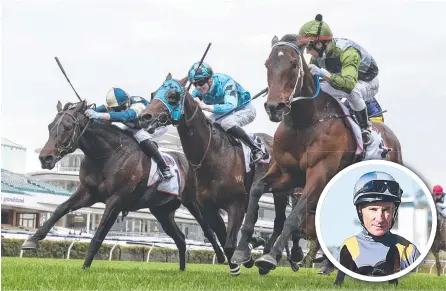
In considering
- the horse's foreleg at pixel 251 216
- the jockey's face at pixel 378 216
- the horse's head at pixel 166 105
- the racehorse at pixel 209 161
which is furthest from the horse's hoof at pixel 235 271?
the jockey's face at pixel 378 216

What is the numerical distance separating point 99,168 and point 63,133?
0.49 meters

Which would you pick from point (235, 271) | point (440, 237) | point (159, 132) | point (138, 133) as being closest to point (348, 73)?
point (440, 237)

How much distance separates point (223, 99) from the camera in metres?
6.46

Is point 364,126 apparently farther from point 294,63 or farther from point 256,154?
point 256,154

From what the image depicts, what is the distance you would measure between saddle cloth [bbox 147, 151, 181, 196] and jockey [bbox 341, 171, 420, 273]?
3572 millimetres

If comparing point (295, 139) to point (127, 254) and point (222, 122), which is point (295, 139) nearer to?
point (222, 122)

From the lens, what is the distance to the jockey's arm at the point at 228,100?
6.23 m

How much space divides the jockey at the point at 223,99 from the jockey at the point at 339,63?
3.80ft

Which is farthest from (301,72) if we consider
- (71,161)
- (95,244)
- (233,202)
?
(71,161)

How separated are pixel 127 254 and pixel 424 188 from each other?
10335 millimetres

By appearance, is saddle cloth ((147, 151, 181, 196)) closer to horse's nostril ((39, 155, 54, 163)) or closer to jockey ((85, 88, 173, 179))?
jockey ((85, 88, 173, 179))

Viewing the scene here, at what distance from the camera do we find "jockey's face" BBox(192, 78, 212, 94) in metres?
6.30

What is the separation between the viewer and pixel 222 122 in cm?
636

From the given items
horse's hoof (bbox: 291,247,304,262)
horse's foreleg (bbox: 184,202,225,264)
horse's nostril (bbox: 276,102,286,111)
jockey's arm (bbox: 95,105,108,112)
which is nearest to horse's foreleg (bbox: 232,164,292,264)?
horse's nostril (bbox: 276,102,286,111)
